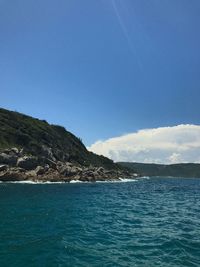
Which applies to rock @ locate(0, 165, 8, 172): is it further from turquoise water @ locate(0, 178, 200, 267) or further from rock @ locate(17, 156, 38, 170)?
turquoise water @ locate(0, 178, 200, 267)

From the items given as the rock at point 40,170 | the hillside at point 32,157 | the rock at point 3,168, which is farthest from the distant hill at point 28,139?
the rock at point 40,170

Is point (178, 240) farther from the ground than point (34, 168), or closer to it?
closer to it

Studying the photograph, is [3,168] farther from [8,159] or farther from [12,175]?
[8,159]

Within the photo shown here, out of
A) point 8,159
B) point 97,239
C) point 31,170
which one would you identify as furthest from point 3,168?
point 97,239

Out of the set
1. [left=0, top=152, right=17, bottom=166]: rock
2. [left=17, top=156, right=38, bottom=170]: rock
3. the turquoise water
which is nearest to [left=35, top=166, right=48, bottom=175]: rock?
[left=17, top=156, right=38, bottom=170]: rock

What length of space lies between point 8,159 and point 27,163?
7.38 m

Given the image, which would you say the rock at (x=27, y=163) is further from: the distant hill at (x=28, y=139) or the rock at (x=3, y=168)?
the distant hill at (x=28, y=139)

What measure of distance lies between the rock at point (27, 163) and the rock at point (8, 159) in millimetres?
1847

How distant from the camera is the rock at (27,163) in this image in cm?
12900

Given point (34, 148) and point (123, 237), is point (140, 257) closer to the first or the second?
point (123, 237)

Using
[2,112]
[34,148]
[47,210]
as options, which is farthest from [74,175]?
[47,210]

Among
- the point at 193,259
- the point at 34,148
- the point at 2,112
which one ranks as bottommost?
the point at 193,259

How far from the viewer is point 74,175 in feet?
467

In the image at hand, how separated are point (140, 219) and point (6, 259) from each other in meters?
19.6
